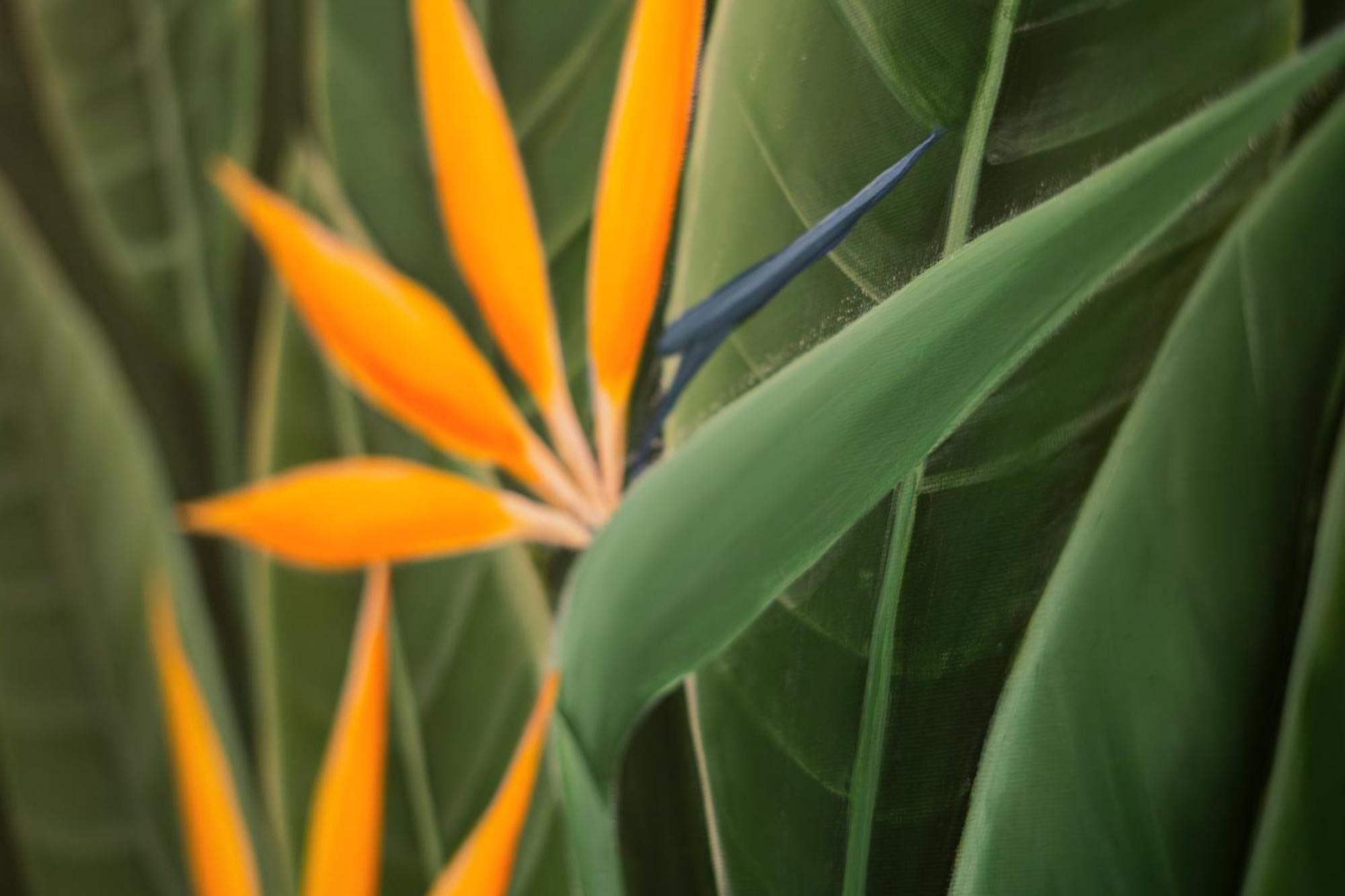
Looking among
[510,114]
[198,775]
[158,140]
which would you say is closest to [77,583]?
[198,775]

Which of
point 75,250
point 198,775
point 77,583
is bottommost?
point 198,775

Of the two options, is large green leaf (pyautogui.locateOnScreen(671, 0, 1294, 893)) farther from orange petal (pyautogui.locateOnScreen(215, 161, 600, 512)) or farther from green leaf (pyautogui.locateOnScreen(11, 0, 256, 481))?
green leaf (pyautogui.locateOnScreen(11, 0, 256, 481))

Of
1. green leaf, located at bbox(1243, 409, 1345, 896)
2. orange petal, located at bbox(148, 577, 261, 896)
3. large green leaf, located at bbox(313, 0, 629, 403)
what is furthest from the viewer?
orange petal, located at bbox(148, 577, 261, 896)

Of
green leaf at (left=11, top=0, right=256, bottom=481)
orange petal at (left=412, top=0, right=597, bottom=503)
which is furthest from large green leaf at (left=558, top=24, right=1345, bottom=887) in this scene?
green leaf at (left=11, top=0, right=256, bottom=481)

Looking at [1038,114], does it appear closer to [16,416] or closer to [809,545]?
[809,545]

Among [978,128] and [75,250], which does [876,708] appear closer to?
[978,128]

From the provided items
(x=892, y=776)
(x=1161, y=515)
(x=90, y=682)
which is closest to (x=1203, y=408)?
(x=1161, y=515)

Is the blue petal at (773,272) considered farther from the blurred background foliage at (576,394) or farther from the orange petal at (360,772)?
the orange petal at (360,772)

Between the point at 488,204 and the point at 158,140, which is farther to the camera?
the point at 158,140
